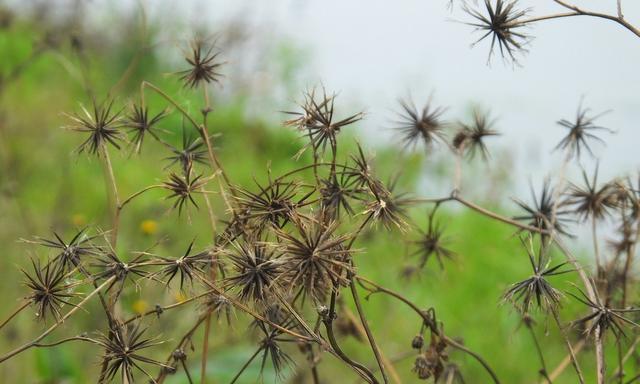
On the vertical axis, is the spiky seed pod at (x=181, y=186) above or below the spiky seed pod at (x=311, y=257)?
above

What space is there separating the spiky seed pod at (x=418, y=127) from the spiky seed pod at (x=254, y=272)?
1.43 ft

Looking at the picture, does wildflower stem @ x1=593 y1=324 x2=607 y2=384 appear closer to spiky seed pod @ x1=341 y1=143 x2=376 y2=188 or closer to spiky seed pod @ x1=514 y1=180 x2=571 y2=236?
spiky seed pod @ x1=514 y1=180 x2=571 y2=236

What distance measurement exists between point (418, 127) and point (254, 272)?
0.49 meters

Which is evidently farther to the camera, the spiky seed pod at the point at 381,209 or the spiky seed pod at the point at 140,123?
the spiky seed pod at the point at 140,123

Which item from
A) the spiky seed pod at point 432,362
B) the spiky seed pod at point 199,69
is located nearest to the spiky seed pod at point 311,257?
the spiky seed pod at point 432,362

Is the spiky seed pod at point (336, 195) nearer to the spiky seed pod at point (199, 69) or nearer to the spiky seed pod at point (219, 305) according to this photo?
the spiky seed pod at point (219, 305)

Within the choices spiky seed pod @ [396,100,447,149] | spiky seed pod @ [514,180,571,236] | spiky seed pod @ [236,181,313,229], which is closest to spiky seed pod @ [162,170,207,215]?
spiky seed pod @ [236,181,313,229]

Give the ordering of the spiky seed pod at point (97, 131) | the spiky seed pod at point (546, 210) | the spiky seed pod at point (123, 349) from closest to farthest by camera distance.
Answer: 1. the spiky seed pod at point (123, 349)
2. the spiky seed pod at point (97, 131)
3. the spiky seed pod at point (546, 210)

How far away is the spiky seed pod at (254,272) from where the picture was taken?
3.20 ft

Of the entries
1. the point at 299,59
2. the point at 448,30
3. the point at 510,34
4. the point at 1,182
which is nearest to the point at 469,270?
the point at 448,30

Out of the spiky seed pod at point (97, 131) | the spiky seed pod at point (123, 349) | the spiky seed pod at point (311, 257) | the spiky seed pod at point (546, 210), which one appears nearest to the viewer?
the spiky seed pod at point (311, 257)

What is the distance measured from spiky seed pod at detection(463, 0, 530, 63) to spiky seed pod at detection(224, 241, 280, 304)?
413mm

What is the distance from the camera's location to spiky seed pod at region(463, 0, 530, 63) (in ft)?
3.74

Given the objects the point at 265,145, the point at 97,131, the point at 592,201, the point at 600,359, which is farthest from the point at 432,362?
the point at 265,145
